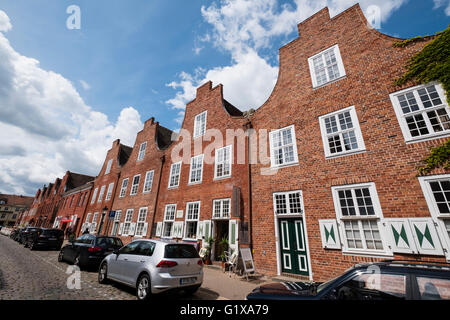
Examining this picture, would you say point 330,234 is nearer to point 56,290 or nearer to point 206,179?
point 206,179

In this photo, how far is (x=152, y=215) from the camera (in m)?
16.4

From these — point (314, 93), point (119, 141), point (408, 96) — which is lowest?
point (408, 96)

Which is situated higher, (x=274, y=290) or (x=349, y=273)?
(x=349, y=273)

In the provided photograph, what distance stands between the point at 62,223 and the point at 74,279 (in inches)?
1331

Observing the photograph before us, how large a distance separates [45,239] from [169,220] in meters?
10.5

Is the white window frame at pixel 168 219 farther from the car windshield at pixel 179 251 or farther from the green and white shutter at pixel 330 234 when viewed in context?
the green and white shutter at pixel 330 234

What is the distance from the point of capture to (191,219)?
44.6 feet

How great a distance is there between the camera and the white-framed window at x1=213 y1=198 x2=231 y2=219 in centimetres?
1173

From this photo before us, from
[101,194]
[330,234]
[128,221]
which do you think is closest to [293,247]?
[330,234]

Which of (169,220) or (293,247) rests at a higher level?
(169,220)

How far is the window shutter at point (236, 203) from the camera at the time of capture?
34.2 feet

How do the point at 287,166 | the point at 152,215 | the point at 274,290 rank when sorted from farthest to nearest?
1. the point at 152,215
2. the point at 287,166
3. the point at 274,290

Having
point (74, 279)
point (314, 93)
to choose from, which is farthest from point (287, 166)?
point (74, 279)
